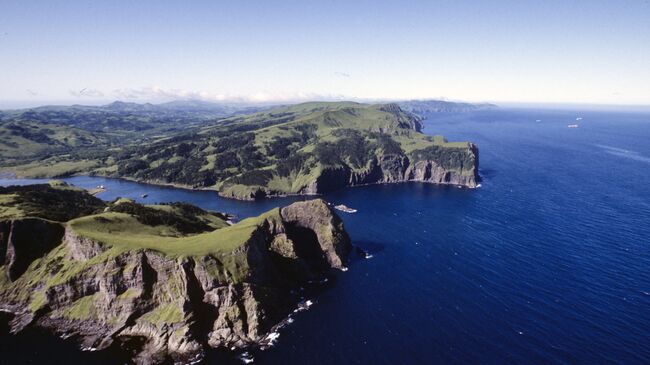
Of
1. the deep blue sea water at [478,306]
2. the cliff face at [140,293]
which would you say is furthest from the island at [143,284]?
the deep blue sea water at [478,306]

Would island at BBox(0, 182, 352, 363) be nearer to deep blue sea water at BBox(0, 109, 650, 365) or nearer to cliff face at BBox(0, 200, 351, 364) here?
cliff face at BBox(0, 200, 351, 364)

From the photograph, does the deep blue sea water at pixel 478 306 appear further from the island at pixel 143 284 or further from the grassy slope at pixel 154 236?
the grassy slope at pixel 154 236

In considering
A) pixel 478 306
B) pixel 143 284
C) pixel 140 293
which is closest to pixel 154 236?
pixel 143 284

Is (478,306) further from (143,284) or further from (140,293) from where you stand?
(140,293)

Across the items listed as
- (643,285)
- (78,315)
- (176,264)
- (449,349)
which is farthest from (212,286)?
(643,285)

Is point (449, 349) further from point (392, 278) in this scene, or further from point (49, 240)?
point (49, 240)
